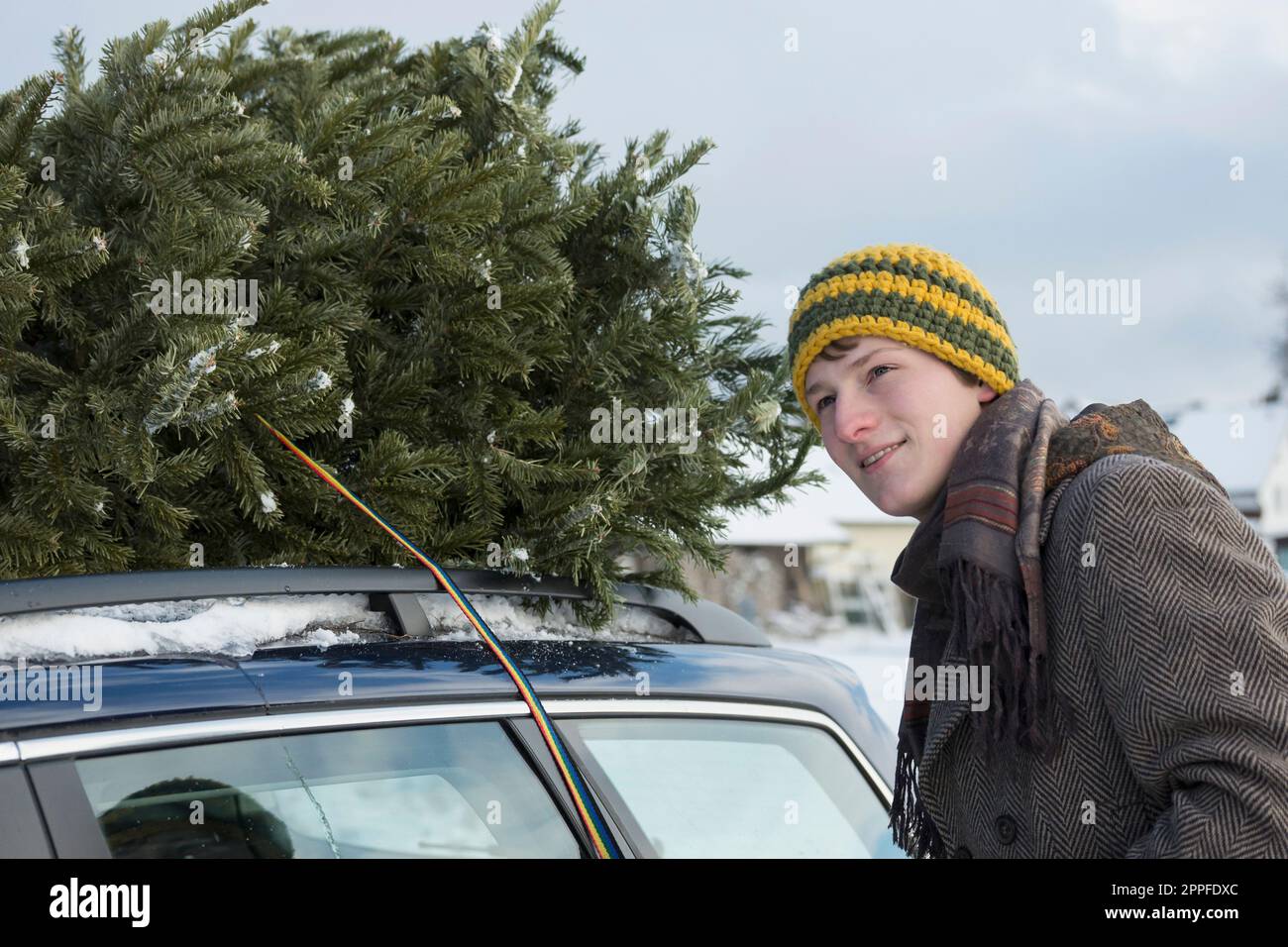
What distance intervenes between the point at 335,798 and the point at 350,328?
124 centimetres

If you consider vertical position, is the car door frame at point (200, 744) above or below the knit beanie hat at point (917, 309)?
below

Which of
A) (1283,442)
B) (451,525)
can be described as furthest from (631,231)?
(1283,442)

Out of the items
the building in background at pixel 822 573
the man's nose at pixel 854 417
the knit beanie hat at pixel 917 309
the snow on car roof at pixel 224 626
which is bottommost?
the building in background at pixel 822 573

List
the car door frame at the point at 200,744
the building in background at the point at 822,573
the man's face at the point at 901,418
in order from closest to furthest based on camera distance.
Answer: the car door frame at the point at 200,744
the man's face at the point at 901,418
the building in background at the point at 822,573

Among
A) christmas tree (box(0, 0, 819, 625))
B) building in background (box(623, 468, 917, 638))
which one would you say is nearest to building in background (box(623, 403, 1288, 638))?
building in background (box(623, 468, 917, 638))

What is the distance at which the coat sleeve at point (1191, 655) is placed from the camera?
1.41 meters

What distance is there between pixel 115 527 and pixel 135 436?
0.32 m

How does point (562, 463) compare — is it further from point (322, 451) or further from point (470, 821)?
point (470, 821)

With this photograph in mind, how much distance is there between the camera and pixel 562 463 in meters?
2.88

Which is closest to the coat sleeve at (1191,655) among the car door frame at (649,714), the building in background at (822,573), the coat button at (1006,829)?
the coat button at (1006,829)

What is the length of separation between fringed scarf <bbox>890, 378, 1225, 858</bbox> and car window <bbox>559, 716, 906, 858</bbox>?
0.64m

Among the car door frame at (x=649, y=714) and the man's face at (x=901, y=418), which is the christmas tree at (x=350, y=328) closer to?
the car door frame at (x=649, y=714)

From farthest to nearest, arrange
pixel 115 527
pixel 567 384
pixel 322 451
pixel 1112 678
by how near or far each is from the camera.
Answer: pixel 567 384 → pixel 322 451 → pixel 115 527 → pixel 1112 678
